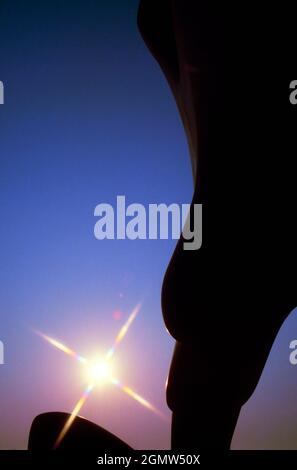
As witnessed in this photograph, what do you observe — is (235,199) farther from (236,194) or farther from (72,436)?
(72,436)

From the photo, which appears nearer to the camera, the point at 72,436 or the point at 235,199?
the point at 235,199

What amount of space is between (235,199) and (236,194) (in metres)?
0.01

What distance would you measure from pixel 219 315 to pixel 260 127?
388 millimetres

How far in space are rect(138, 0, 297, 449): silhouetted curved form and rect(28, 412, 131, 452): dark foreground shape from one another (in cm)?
26

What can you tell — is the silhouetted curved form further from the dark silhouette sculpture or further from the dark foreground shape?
the dark foreground shape

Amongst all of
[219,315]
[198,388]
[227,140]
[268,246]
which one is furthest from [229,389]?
[227,140]

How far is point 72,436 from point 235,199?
0.74 meters

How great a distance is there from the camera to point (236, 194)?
69 cm

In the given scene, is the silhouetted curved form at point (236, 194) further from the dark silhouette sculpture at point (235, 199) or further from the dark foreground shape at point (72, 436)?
the dark foreground shape at point (72, 436)

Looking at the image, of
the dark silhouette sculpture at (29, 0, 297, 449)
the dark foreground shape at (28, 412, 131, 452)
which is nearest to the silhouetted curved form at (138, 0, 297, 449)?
the dark silhouette sculpture at (29, 0, 297, 449)

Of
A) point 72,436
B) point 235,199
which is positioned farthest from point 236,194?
point 72,436

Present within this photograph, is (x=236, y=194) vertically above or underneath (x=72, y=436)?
above

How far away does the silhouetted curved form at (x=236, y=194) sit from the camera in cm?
65

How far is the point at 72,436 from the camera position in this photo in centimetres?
88
